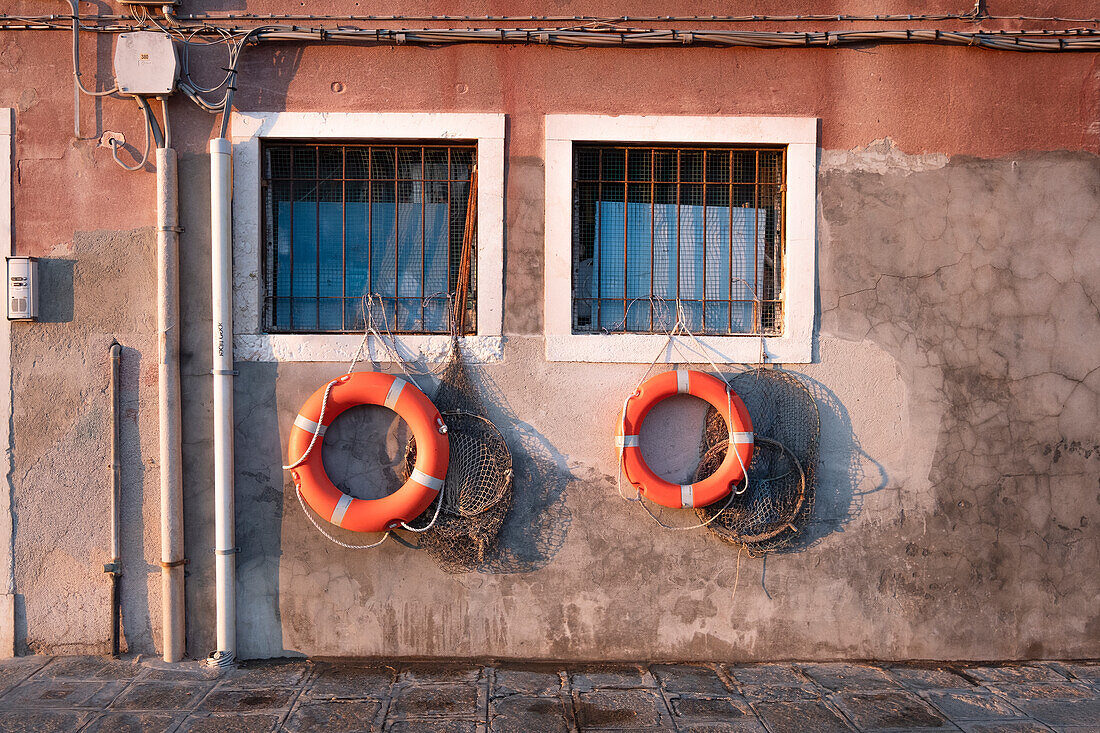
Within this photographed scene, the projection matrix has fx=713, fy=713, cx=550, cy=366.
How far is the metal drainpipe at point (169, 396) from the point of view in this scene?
10.8ft

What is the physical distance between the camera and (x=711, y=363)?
11.2 feet

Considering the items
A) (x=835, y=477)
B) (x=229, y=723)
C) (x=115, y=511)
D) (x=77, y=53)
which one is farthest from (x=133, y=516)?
(x=835, y=477)

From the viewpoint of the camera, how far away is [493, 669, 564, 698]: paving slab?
3016 millimetres

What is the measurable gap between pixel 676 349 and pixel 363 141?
1783 mm

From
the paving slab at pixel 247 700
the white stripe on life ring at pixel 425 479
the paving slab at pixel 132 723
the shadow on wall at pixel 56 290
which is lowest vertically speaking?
the paving slab at pixel 247 700

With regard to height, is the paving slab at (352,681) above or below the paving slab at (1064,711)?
above

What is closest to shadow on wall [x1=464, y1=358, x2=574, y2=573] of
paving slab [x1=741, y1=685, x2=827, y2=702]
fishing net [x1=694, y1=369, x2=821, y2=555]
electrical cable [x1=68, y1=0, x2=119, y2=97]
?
fishing net [x1=694, y1=369, x2=821, y2=555]

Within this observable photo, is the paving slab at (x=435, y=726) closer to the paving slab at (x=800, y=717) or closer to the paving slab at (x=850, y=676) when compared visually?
the paving slab at (x=800, y=717)

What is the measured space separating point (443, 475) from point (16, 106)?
8.65 feet

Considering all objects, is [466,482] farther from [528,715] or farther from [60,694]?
[60,694]

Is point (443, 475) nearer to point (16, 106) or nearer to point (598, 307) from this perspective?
point (598, 307)

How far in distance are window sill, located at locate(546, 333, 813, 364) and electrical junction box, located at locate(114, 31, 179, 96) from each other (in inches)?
83.1

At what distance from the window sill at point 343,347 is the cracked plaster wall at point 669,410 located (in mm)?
82

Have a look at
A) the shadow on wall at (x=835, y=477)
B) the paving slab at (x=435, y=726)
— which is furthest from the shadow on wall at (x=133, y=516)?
the shadow on wall at (x=835, y=477)
